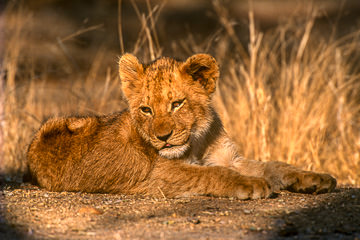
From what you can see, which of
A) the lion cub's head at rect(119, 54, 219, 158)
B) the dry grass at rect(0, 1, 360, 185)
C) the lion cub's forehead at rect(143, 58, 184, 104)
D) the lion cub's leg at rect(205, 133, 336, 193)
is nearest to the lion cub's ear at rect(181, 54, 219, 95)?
the lion cub's head at rect(119, 54, 219, 158)

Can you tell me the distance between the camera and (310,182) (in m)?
3.97

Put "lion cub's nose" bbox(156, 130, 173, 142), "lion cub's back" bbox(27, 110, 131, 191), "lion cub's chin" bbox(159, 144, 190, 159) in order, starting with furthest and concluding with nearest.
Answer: "lion cub's back" bbox(27, 110, 131, 191) < "lion cub's chin" bbox(159, 144, 190, 159) < "lion cub's nose" bbox(156, 130, 173, 142)

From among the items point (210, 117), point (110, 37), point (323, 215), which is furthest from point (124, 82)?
point (110, 37)

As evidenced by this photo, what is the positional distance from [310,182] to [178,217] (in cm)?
124

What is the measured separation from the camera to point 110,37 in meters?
13.5

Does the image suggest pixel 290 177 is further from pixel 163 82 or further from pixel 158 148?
pixel 163 82

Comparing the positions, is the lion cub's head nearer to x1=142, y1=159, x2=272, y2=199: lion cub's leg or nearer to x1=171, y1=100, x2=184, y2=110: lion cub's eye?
x1=171, y1=100, x2=184, y2=110: lion cub's eye

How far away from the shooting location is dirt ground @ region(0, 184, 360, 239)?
115 inches

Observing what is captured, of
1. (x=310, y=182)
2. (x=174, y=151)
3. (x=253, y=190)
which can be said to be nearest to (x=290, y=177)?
(x=310, y=182)

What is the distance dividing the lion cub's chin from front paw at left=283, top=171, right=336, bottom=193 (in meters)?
0.87

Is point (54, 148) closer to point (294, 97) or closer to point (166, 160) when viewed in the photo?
point (166, 160)

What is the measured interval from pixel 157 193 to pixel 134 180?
0.84ft

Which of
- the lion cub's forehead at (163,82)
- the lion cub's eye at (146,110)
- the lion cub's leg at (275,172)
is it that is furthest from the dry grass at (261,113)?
the lion cub's eye at (146,110)

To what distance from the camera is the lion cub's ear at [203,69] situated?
4.22 metres
